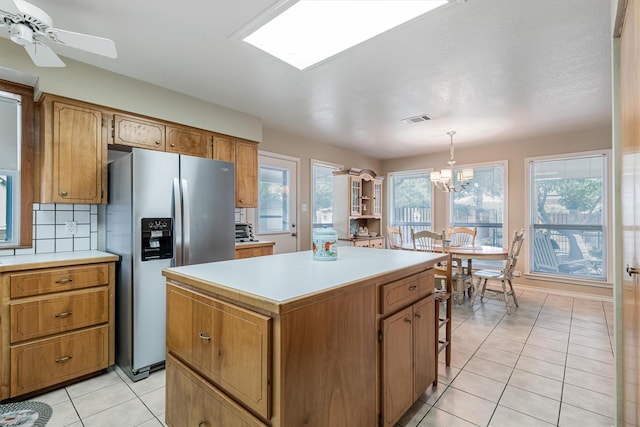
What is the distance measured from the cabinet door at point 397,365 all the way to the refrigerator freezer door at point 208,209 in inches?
69.1

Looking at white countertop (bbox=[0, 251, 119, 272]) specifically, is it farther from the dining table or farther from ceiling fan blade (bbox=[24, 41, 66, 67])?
the dining table

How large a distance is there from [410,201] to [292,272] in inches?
205

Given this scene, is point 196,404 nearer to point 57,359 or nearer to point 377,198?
point 57,359

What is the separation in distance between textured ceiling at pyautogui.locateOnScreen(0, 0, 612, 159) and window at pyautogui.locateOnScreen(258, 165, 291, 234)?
747 millimetres

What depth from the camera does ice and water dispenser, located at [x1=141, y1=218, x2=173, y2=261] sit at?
2248mm

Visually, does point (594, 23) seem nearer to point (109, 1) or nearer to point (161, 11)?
point (161, 11)

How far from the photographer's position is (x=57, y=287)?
6.78 ft

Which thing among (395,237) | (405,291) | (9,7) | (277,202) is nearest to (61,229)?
(9,7)

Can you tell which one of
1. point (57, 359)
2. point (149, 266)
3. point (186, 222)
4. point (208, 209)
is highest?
point (208, 209)

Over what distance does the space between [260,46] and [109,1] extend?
91 centimetres

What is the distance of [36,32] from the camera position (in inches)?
→ 62.9

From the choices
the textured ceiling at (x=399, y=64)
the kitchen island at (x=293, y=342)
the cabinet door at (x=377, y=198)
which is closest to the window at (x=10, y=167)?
the textured ceiling at (x=399, y=64)

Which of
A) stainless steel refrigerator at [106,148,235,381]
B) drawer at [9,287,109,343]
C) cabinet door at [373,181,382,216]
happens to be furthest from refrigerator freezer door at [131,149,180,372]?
cabinet door at [373,181,382,216]

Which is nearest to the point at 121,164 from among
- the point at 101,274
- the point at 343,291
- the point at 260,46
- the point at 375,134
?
the point at 101,274
